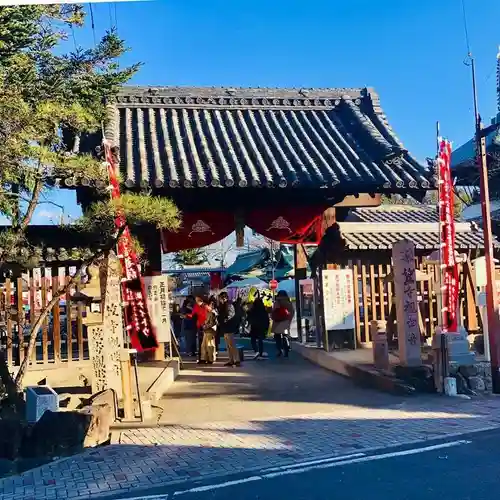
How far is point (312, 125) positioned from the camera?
1461 centimetres

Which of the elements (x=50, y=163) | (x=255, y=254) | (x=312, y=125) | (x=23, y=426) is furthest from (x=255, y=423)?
(x=255, y=254)

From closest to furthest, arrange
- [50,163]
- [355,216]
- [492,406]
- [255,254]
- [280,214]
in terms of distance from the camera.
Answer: [50,163] < [492,406] < [280,214] < [355,216] < [255,254]

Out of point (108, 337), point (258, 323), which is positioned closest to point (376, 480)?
point (108, 337)

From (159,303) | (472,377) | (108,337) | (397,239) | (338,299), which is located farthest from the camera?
(397,239)

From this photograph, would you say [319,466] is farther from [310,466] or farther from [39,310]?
[39,310]

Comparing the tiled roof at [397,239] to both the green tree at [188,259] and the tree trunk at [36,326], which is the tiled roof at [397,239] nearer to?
the tree trunk at [36,326]

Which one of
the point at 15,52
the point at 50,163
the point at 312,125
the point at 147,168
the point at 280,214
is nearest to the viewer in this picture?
the point at 50,163

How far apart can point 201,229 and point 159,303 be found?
1788 millimetres

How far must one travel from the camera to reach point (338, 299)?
1484 centimetres

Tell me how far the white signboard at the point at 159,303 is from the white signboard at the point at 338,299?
4384 millimetres

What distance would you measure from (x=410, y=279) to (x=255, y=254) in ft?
82.3

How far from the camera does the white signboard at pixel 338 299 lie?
14.7 metres

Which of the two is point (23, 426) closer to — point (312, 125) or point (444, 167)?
point (444, 167)

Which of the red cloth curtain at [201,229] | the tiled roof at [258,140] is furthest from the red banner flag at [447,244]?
the red cloth curtain at [201,229]
